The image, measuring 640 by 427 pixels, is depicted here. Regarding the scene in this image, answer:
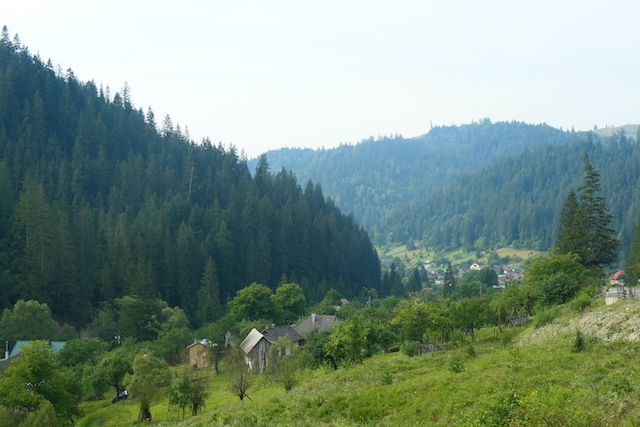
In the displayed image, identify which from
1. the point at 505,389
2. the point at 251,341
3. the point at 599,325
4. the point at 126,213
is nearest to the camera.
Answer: the point at 505,389

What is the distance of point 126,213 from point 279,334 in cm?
5137

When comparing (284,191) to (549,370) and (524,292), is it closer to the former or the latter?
(524,292)

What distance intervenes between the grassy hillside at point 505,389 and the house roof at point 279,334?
95.0ft

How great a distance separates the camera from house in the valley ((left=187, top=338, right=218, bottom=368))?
5716cm

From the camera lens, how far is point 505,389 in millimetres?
A: 18125

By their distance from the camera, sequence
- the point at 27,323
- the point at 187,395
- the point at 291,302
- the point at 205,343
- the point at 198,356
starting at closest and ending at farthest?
the point at 187,395 < the point at 205,343 < the point at 27,323 < the point at 198,356 < the point at 291,302

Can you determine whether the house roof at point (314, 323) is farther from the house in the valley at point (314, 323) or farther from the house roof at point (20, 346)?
the house roof at point (20, 346)

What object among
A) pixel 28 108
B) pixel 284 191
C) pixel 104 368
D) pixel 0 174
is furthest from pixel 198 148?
pixel 104 368

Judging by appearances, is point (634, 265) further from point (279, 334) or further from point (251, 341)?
point (251, 341)

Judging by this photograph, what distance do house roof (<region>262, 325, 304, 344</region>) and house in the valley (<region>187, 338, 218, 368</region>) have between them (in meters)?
6.27

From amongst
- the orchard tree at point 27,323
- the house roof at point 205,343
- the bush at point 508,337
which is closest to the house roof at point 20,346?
the orchard tree at point 27,323

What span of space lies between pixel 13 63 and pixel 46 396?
10922 centimetres

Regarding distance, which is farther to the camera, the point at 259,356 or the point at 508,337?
the point at 259,356

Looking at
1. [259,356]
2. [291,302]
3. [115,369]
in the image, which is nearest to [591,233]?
[259,356]
